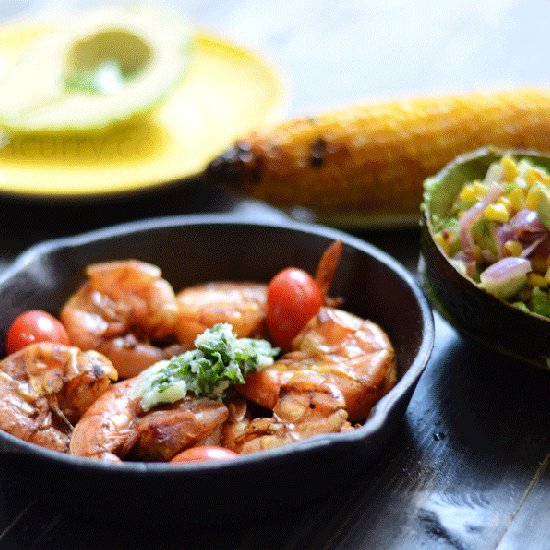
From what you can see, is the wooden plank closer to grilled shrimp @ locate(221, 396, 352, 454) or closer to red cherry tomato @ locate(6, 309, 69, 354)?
grilled shrimp @ locate(221, 396, 352, 454)

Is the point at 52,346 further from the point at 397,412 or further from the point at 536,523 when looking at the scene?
the point at 536,523

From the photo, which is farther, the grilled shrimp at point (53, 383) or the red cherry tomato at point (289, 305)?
the red cherry tomato at point (289, 305)

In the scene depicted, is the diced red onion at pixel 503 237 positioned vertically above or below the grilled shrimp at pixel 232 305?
above

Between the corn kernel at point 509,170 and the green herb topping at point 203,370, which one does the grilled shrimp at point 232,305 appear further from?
the corn kernel at point 509,170

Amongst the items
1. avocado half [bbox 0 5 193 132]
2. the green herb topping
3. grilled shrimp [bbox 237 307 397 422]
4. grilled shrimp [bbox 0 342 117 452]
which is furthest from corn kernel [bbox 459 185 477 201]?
avocado half [bbox 0 5 193 132]

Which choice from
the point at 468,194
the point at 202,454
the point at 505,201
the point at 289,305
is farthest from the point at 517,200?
the point at 202,454

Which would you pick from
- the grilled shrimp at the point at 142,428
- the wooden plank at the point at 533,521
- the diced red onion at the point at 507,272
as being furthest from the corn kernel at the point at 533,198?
the grilled shrimp at the point at 142,428

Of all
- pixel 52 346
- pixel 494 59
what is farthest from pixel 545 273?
pixel 494 59

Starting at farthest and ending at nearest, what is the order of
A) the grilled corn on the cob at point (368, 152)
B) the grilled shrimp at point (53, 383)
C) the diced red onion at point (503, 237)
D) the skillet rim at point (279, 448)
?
the grilled corn on the cob at point (368, 152), the diced red onion at point (503, 237), the grilled shrimp at point (53, 383), the skillet rim at point (279, 448)
